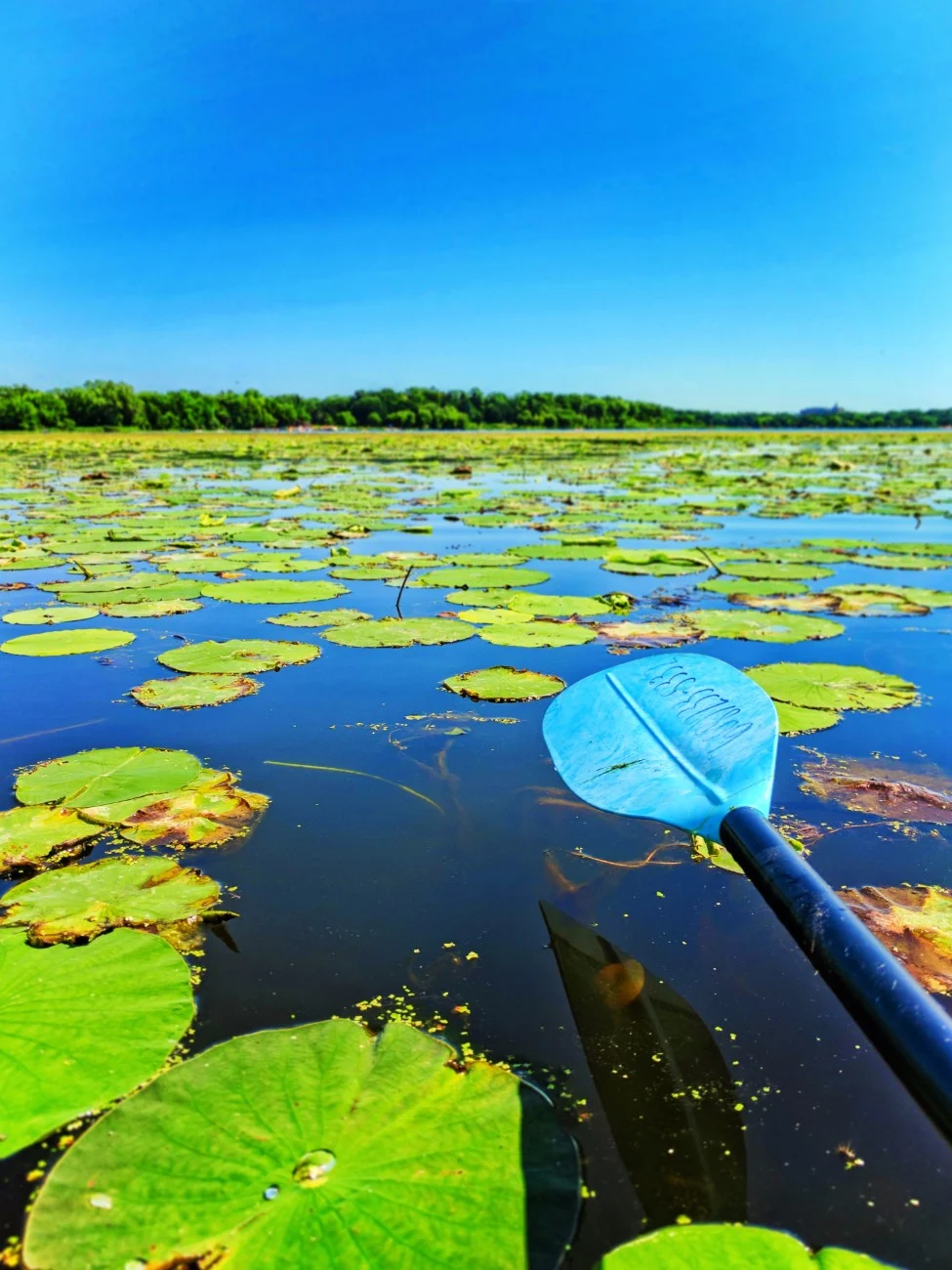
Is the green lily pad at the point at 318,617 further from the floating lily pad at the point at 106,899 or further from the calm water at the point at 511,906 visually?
the floating lily pad at the point at 106,899

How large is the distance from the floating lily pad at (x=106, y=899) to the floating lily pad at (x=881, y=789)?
1.33m

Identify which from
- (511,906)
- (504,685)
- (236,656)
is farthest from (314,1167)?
(236,656)

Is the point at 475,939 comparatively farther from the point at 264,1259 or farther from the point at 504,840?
the point at 264,1259

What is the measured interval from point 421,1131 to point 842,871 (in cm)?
95

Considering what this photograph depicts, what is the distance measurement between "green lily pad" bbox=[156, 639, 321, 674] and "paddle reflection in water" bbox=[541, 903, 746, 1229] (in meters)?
1.65

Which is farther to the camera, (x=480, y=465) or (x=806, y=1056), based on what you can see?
→ (x=480, y=465)

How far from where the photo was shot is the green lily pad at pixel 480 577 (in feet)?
13.0

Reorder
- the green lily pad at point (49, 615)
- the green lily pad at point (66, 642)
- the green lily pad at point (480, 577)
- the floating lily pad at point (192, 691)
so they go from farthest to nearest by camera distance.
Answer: the green lily pad at point (480, 577), the green lily pad at point (49, 615), the green lily pad at point (66, 642), the floating lily pad at point (192, 691)

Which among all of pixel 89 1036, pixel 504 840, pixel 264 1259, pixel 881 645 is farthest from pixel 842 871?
pixel 881 645

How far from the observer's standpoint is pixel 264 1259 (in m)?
0.71

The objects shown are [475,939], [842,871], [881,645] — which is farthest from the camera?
[881,645]

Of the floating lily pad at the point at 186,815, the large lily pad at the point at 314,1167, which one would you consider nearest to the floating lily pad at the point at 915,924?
the large lily pad at the point at 314,1167

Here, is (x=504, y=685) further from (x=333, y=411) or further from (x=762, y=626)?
(x=333, y=411)

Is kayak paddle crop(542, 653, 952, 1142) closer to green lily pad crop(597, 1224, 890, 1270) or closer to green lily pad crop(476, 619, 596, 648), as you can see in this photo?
green lily pad crop(597, 1224, 890, 1270)
